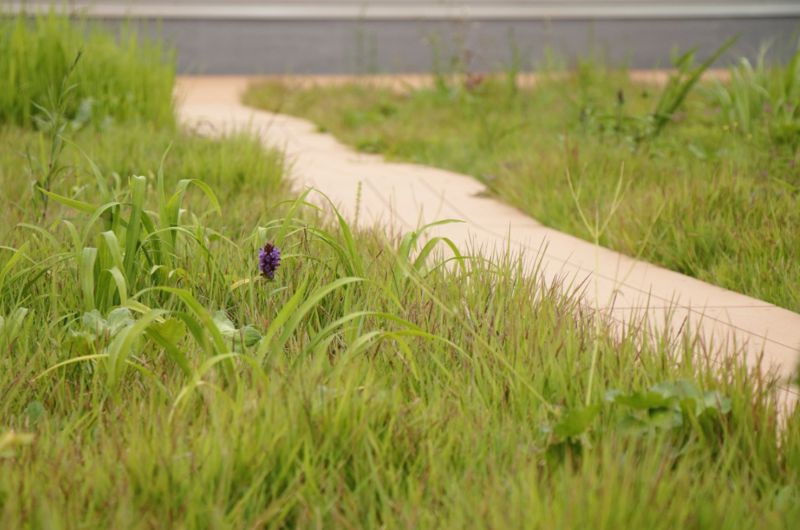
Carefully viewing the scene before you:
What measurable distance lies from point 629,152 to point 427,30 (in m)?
5.71

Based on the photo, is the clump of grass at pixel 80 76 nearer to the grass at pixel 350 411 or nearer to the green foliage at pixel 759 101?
the grass at pixel 350 411

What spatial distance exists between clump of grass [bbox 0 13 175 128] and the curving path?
0.37 m

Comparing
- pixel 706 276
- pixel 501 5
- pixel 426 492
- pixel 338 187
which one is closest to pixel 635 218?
pixel 706 276

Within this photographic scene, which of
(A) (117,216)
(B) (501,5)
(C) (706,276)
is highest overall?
(B) (501,5)

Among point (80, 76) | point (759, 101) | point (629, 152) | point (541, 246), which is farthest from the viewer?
point (759, 101)

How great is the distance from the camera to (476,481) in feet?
4.91

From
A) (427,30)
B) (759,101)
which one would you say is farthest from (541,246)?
(427,30)

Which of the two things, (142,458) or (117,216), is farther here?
(117,216)

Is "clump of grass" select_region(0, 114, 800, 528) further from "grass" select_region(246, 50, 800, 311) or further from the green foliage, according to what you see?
→ the green foliage

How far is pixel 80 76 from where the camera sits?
495 cm

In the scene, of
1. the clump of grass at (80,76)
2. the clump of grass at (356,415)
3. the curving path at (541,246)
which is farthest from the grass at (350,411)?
the clump of grass at (80,76)

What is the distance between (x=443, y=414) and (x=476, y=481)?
Answer: 24 centimetres

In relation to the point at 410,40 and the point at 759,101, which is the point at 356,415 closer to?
the point at 759,101

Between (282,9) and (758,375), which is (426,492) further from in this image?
(282,9)
